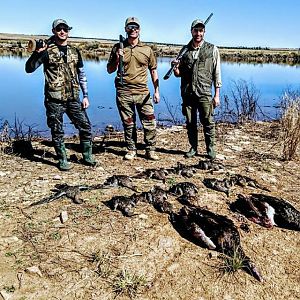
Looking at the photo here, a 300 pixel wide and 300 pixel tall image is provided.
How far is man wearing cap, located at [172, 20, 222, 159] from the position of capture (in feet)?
22.5

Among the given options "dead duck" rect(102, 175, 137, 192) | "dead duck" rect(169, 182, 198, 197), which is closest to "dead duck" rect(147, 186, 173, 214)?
"dead duck" rect(169, 182, 198, 197)

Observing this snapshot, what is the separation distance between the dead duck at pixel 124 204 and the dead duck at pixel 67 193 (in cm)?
49

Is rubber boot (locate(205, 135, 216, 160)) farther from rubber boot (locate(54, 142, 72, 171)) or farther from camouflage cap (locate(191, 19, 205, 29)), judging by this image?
rubber boot (locate(54, 142, 72, 171))

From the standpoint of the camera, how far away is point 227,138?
9.65 m

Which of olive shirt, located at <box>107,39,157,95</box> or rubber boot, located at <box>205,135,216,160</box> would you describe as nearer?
olive shirt, located at <box>107,39,157,95</box>

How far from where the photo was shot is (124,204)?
5141 millimetres

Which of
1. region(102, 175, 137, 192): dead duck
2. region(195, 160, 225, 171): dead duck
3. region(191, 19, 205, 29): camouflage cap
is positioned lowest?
region(195, 160, 225, 171): dead duck

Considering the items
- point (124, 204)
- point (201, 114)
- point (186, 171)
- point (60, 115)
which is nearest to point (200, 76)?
point (201, 114)

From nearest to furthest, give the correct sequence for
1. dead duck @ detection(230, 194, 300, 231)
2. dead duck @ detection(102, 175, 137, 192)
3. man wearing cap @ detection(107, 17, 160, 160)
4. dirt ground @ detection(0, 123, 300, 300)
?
1. dirt ground @ detection(0, 123, 300, 300)
2. dead duck @ detection(230, 194, 300, 231)
3. dead duck @ detection(102, 175, 137, 192)
4. man wearing cap @ detection(107, 17, 160, 160)

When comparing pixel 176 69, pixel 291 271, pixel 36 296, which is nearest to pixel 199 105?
pixel 176 69

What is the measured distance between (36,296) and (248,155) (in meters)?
5.71

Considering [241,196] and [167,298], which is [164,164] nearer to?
[241,196]

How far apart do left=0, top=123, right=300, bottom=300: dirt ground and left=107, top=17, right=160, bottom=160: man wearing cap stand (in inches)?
49.9

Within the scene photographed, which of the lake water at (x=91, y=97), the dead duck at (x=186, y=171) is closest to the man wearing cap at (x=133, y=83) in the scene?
the dead duck at (x=186, y=171)
